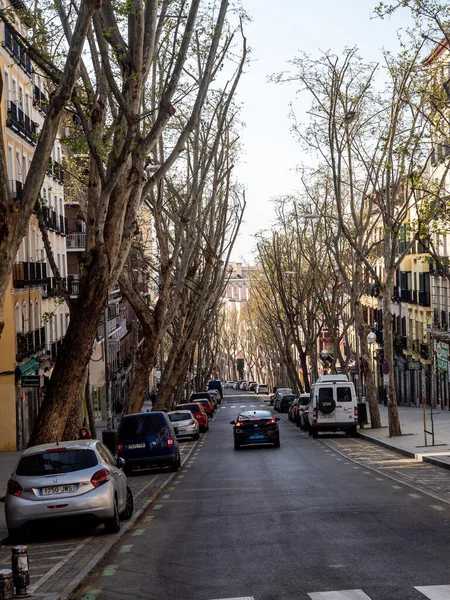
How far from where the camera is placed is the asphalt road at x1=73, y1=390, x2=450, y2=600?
10.9 meters

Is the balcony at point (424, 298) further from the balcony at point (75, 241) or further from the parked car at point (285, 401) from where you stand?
the balcony at point (75, 241)

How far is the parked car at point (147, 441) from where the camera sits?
28797mm

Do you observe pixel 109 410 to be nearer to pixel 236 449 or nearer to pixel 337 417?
pixel 236 449

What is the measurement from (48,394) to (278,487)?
5.79 metres

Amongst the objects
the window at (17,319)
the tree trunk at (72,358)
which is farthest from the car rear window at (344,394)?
the tree trunk at (72,358)

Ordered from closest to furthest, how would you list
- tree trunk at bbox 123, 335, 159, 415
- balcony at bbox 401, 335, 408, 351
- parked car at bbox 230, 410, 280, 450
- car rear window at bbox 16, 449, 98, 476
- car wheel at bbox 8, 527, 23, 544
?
1. car wheel at bbox 8, 527, 23, 544
2. car rear window at bbox 16, 449, 98, 476
3. tree trunk at bbox 123, 335, 159, 415
4. parked car at bbox 230, 410, 280, 450
5. balcony at bbox 401, 335, 408, 351

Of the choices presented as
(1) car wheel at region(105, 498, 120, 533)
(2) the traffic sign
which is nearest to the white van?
(2) the traffic sign

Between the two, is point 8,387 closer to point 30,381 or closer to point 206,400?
point 30,381

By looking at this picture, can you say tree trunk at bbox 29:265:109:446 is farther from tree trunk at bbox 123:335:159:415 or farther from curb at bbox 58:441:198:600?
tree trunk at bbox 123:335:159:415

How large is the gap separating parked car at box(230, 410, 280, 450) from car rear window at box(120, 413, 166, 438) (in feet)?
29.2

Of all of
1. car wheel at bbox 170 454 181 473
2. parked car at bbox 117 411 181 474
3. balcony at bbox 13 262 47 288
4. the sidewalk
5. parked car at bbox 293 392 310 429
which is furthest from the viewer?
parked car at bbox 293 392 310 429

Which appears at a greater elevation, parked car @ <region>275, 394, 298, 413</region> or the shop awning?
the shop awning

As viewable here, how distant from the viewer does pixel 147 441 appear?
94.6ft

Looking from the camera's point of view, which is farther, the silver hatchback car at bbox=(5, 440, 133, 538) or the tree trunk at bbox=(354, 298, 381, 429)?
the tree trunk at bbox=(354, 298, 381, 429)
